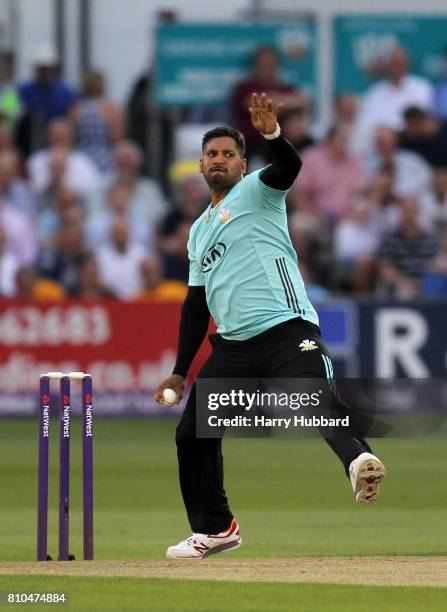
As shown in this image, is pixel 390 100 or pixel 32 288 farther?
pixel 390 100

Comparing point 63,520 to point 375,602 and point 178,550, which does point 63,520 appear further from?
point 375,602

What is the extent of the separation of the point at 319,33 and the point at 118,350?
4637 mm

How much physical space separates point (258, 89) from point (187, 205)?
4.89 feet

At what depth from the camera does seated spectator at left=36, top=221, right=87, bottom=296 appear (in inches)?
719

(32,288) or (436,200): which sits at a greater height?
(436,200)

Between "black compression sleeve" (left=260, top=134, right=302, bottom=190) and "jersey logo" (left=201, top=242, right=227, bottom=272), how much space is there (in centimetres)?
42

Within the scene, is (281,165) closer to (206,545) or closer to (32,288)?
(206,545)

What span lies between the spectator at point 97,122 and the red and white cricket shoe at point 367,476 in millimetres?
11757

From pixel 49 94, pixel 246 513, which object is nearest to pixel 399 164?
pixel 49 94

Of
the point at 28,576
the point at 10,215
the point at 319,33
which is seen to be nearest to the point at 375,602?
the point at 28,576

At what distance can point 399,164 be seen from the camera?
19.0 metres

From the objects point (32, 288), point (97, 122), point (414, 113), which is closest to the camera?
point (32, 288)

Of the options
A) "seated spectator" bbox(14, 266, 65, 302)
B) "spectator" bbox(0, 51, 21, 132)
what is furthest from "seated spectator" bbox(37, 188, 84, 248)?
"spectator" bbox(0, 51, 21, 132)

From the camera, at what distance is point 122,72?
20.5 meters
